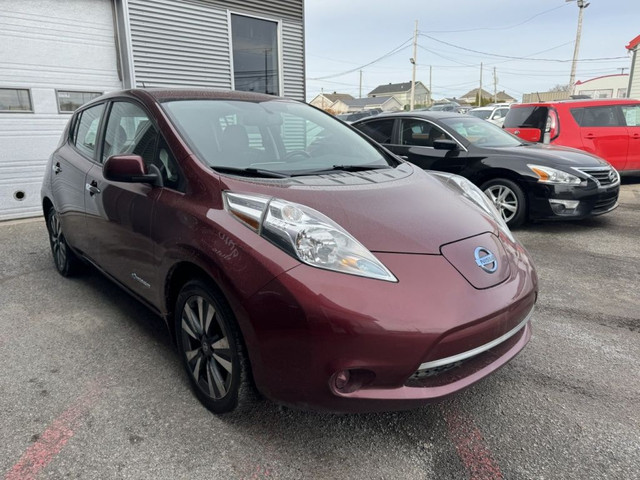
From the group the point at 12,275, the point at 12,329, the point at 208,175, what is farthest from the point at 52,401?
the point at 12,275

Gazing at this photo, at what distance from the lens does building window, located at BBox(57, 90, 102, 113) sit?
22.2 feet

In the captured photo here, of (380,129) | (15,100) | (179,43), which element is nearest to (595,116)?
(380,129)

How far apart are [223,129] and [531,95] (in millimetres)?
A: 34077

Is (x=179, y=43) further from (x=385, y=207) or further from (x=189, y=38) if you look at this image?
(x=385, y=207)

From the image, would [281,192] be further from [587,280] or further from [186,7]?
[186,7]

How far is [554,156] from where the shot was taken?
541 cm

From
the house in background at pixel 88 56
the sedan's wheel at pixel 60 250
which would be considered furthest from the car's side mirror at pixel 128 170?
the house in background at pixel 88 56

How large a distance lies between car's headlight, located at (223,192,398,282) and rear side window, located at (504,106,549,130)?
7.51m

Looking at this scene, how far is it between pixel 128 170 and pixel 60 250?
88.5 inches

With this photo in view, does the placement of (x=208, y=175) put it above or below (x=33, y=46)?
below

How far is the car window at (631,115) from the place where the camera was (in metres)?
8.14

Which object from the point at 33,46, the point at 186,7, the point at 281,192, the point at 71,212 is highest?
the point at 186,7

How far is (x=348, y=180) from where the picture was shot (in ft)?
7.75

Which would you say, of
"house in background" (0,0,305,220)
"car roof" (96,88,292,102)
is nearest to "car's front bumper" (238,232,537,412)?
"car roof" (96,88,292,102)
